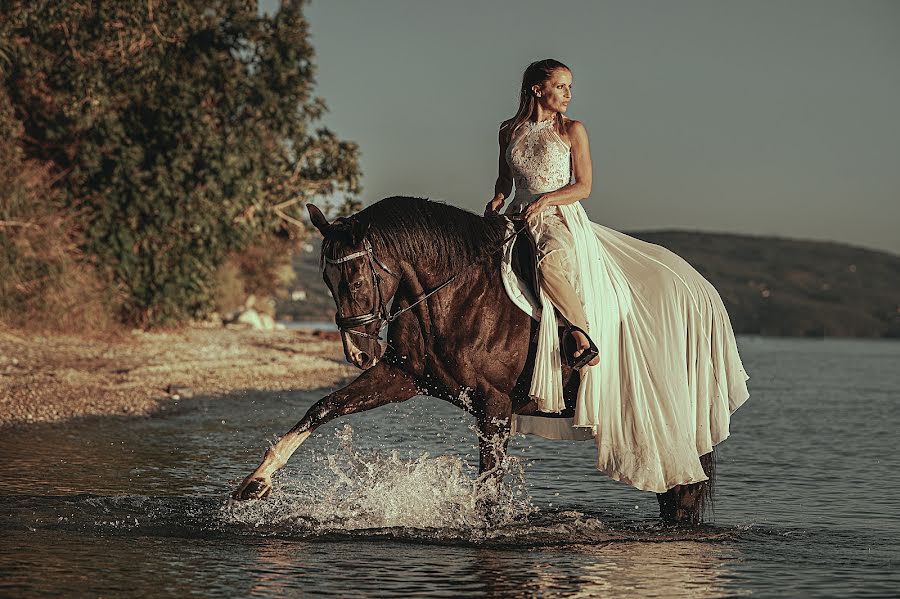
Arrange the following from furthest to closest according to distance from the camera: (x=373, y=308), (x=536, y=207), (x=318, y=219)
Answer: (x=536, y=207) < (x=373, y=308) < (x=318, y=219)

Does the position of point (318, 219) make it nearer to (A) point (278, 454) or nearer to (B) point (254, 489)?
(A) point (278, 454)

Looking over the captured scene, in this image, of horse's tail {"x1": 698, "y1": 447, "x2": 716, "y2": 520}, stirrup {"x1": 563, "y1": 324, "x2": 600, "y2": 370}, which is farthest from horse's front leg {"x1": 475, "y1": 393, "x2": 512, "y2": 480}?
horse's tail {"x1": 698, "y1": 447, "x2": 716, "y2": 520}

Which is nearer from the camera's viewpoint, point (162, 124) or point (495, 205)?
point (495, 205)

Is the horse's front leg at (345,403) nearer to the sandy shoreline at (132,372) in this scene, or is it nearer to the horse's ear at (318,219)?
the horse's ear at (318,219)

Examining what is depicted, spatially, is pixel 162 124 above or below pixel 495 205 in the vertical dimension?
above

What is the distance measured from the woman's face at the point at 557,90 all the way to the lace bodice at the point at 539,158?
0.12 meters

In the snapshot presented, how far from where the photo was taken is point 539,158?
26.2 ft

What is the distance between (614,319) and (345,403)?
1922 millimetres

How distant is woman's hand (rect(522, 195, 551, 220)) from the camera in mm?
7887

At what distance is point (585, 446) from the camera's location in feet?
45.5

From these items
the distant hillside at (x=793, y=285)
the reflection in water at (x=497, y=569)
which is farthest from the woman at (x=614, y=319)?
the distant hillside at (x=793, y=285)

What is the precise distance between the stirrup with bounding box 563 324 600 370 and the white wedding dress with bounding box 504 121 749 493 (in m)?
0.07

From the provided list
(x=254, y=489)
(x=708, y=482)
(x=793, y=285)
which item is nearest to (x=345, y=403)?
(x=254, y=489)

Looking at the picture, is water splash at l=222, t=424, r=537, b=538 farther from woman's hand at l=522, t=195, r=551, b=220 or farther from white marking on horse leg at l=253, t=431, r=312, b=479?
woman's hand at l=522, t=195, r=551, b=220
